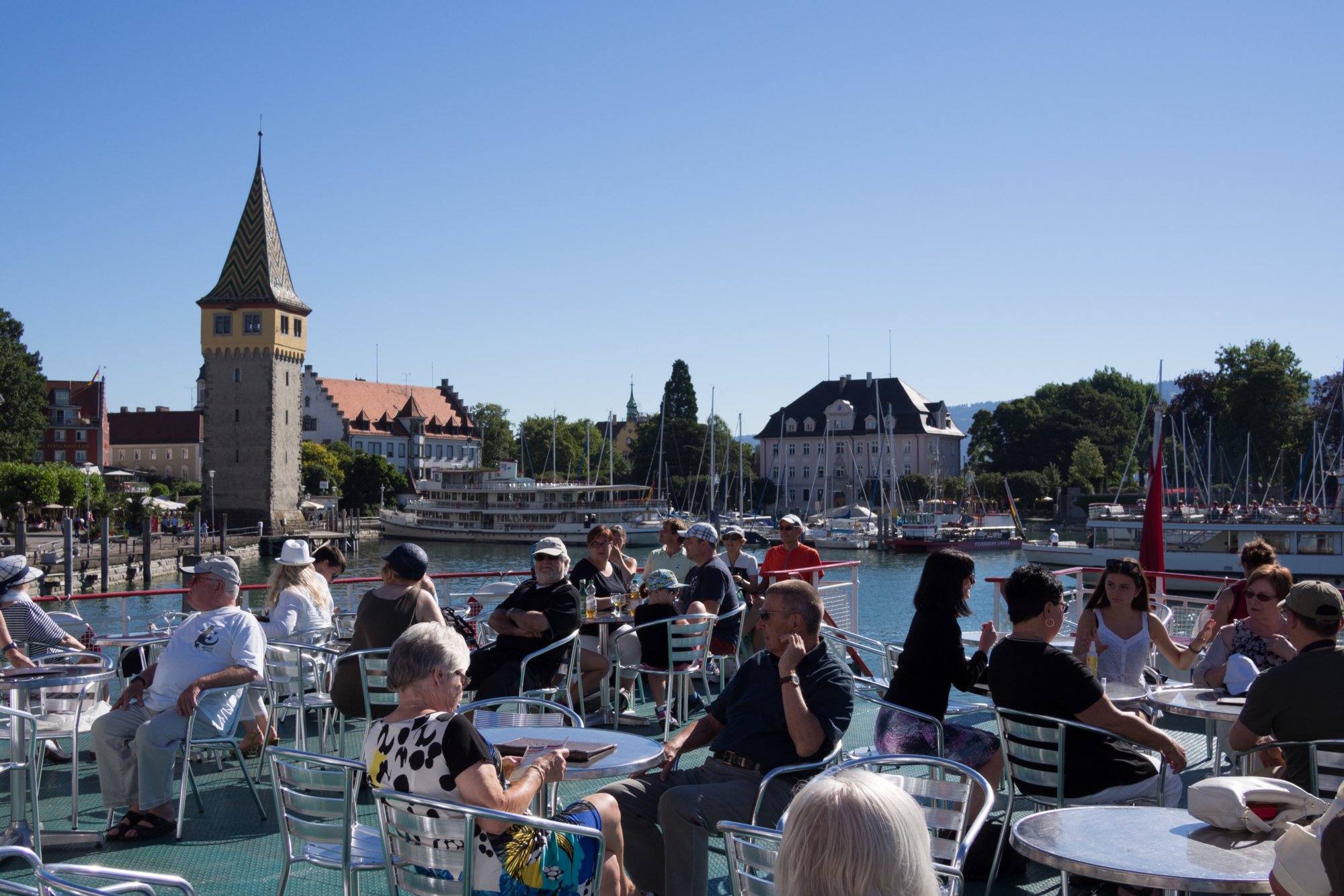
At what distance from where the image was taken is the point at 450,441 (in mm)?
109750

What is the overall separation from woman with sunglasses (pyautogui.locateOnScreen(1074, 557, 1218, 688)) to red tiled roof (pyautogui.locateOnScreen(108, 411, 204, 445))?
342 feet

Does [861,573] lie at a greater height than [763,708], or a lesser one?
lesser

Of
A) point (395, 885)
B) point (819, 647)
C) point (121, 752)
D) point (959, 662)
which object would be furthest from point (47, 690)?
point (959, 662)

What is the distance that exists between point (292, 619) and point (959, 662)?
4395 mm

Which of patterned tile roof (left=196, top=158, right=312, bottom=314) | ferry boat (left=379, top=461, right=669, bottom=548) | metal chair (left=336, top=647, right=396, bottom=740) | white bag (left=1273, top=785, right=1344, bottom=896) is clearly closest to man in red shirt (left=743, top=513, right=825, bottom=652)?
metal chair (left=336, top=647, right=396, bottom=740)

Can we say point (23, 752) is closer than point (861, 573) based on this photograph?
Yes

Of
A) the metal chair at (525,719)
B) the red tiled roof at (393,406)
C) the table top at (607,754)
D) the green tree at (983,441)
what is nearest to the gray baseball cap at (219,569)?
the metal chair at (525,719)

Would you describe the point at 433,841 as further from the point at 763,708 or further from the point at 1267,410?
the point at 1267,410

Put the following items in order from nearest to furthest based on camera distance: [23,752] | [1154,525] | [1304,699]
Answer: [1304,699]
[23,752]
[1154,525]

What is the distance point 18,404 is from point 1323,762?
6322 centimetres

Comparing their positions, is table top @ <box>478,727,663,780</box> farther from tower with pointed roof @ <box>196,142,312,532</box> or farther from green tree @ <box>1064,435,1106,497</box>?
green tree @ <box>1064,435,1106,497</box>

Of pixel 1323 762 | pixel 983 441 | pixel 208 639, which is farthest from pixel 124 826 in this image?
pixel 983 441

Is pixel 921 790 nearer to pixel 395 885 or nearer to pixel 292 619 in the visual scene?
pixel 395 885

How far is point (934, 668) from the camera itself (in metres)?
4.85
